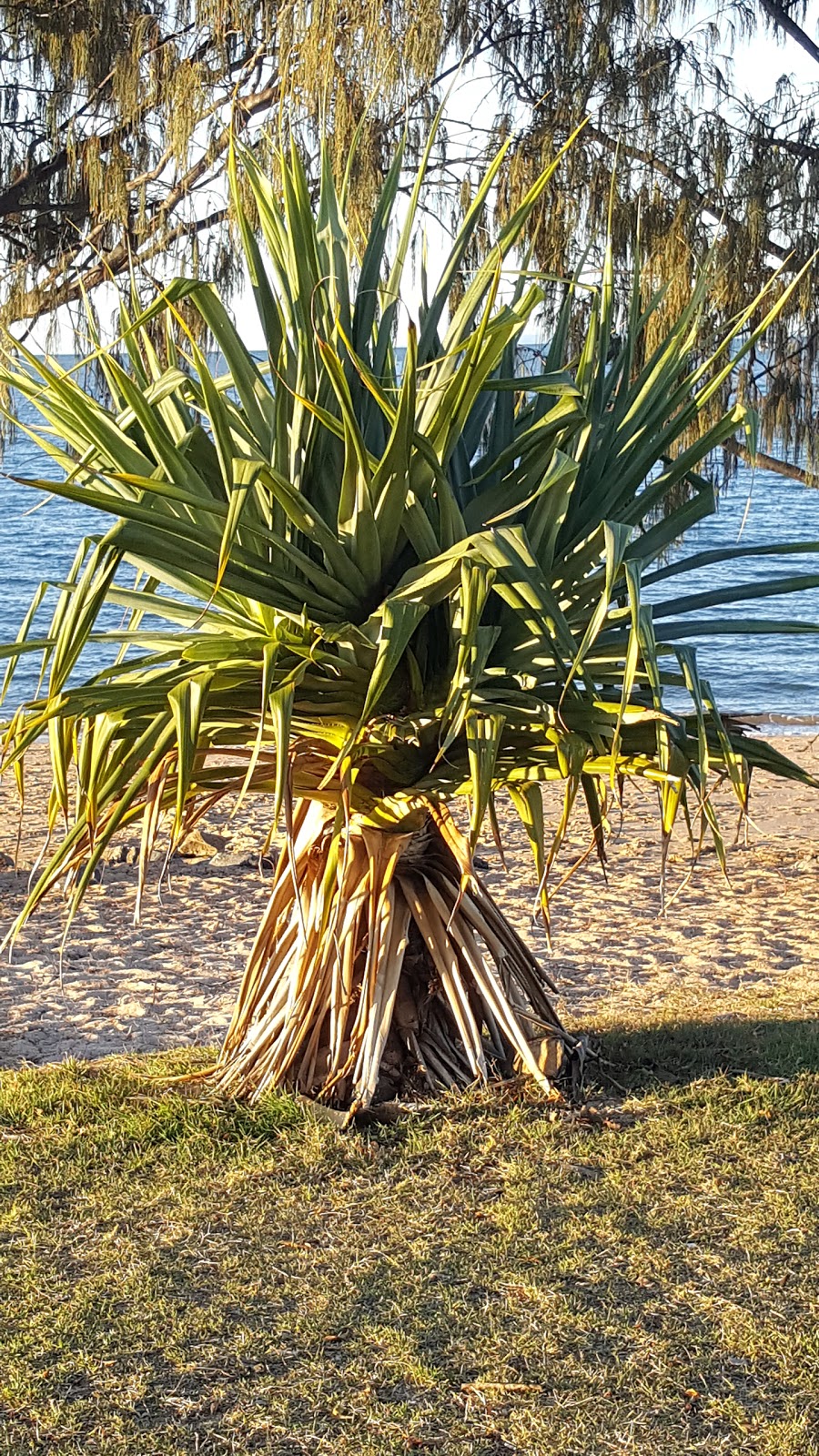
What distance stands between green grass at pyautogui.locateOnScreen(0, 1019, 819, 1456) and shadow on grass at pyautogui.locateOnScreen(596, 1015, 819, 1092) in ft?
0.12

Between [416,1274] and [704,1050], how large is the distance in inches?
59.8

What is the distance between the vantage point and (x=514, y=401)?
3.63m

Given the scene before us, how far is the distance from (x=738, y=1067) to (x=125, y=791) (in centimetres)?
197

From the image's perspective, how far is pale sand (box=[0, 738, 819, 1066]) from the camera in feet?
15.7

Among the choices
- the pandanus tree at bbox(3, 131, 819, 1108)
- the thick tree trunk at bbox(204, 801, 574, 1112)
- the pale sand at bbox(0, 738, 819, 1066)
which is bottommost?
the pale sand at bbox(0, 738, 819, 1066)

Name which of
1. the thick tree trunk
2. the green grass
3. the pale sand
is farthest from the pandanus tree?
the pale sand

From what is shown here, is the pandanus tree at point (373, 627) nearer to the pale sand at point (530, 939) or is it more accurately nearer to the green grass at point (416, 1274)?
the green grass at point (416, 1274)

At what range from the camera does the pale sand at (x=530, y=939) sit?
4773 mm

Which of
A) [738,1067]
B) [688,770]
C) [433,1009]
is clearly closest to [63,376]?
[688,770]

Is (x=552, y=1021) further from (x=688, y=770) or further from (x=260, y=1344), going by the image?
(x=260, y=1344)

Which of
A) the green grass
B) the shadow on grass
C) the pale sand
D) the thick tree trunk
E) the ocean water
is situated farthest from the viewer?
the ocean water

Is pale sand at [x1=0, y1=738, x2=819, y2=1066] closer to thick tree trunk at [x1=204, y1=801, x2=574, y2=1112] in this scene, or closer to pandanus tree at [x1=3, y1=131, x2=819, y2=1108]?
thick tree trunk at [x1=204, y1=801, x2=574, y2=1112]

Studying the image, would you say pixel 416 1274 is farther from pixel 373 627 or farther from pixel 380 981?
pixel 373 627

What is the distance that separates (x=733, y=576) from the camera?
27.6 metres
